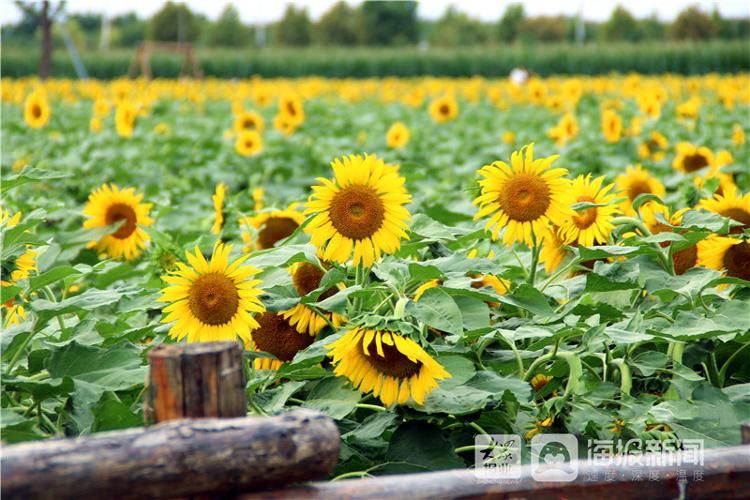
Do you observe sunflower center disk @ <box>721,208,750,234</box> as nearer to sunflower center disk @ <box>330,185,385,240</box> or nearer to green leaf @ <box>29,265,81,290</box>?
sunflower center disk @ <box>330,185,385,240</box>

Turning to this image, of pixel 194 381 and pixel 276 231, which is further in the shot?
pixel 276 231

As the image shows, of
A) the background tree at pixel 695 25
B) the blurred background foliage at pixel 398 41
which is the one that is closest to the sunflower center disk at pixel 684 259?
the blurred background foliage at pixel 398 41

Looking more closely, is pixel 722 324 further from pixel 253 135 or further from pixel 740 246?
pixel 253 135

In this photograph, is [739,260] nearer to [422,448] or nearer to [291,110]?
[422,448]

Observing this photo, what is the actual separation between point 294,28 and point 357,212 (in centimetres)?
5461

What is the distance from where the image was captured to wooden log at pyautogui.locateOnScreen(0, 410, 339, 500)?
152 centimetres

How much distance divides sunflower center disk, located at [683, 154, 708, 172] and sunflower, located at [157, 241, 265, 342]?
139 inches

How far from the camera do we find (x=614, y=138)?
7.10 meters

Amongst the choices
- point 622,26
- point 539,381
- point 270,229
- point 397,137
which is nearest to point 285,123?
point 397,137

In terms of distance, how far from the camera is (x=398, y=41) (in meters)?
48.5

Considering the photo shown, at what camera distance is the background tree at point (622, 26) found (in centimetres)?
5019

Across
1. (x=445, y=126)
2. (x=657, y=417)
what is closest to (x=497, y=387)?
(x=657, y=417)

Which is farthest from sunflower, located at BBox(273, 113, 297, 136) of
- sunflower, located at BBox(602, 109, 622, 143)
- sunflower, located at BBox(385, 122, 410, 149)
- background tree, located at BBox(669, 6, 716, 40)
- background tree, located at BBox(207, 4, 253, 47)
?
background tree, located at BBox(207, 4, 253, 47)

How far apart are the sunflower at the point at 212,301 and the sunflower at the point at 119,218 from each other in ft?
4.14
